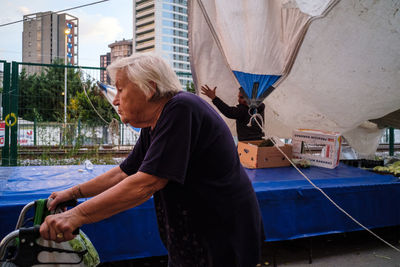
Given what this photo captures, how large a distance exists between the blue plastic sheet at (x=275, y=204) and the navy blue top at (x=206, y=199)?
129 cm

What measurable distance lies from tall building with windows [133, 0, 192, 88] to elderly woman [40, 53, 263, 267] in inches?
4397

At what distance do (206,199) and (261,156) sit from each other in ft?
8.59

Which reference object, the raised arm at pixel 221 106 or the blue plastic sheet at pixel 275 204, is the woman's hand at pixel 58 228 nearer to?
the blue plastic sheet at pixel 275 204

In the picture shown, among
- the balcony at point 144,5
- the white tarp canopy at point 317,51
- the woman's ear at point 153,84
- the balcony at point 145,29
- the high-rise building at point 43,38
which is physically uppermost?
the balcony at point 144,5

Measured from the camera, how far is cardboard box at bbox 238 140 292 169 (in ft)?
12.4

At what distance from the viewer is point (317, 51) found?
3.21 m

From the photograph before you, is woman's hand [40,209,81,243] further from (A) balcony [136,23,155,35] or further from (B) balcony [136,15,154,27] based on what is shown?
(B) balcony [136,15,154,27]

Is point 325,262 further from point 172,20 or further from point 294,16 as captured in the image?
point 172,20

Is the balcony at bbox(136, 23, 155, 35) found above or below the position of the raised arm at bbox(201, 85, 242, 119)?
above

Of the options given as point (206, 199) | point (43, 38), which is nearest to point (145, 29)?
point (43, 38)

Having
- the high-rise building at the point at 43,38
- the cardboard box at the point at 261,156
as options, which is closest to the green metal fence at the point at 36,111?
the cardboard box at the point at 261,156

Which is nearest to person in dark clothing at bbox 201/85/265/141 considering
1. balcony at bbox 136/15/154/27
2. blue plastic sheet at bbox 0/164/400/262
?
blue plastic sheet at bbox 0/164/400/262

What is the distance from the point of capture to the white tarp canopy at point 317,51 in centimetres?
288

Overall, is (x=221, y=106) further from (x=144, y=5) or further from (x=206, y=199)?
(x=144, y=5)
